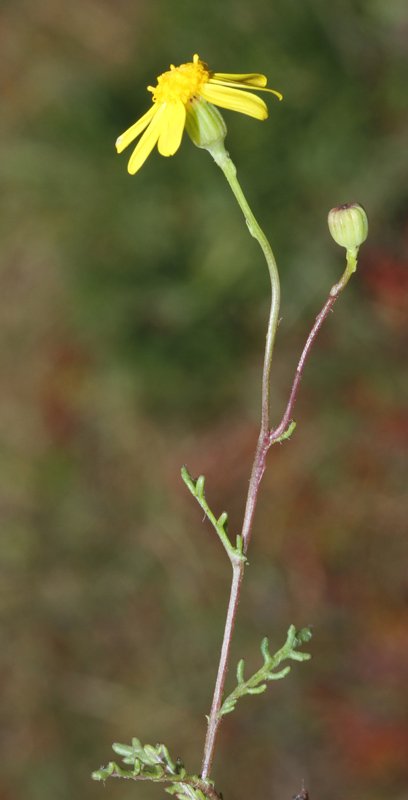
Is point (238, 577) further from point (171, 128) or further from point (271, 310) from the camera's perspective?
point (171, 128)

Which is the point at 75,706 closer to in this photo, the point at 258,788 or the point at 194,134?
the point at 258,788

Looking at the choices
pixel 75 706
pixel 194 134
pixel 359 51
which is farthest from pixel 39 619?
pixel 194 134

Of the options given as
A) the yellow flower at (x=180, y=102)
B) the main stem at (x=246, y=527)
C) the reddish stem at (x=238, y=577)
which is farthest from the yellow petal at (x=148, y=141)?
the reddish stem at (x=238, y=577)

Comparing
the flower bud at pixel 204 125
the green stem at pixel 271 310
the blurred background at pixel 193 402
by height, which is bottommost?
the green stem at pixel 271 310

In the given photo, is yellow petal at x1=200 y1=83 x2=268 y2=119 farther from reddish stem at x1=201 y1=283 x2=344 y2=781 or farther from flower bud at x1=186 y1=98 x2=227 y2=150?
reddish stem at x1=201 y1=283 x2=344 y2=781

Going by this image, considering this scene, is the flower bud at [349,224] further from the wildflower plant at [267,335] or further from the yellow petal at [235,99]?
the yellow petal at [235,99]

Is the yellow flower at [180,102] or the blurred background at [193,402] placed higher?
the blurred background at [193,402]

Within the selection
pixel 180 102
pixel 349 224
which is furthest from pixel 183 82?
pixel 349 224

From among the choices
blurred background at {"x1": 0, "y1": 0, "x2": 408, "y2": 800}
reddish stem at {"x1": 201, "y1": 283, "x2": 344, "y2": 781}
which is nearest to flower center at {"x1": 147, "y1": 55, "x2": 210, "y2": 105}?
reddish stem at {"x1": 201, "y1": 283, "x2": 344, "y2": 781}
